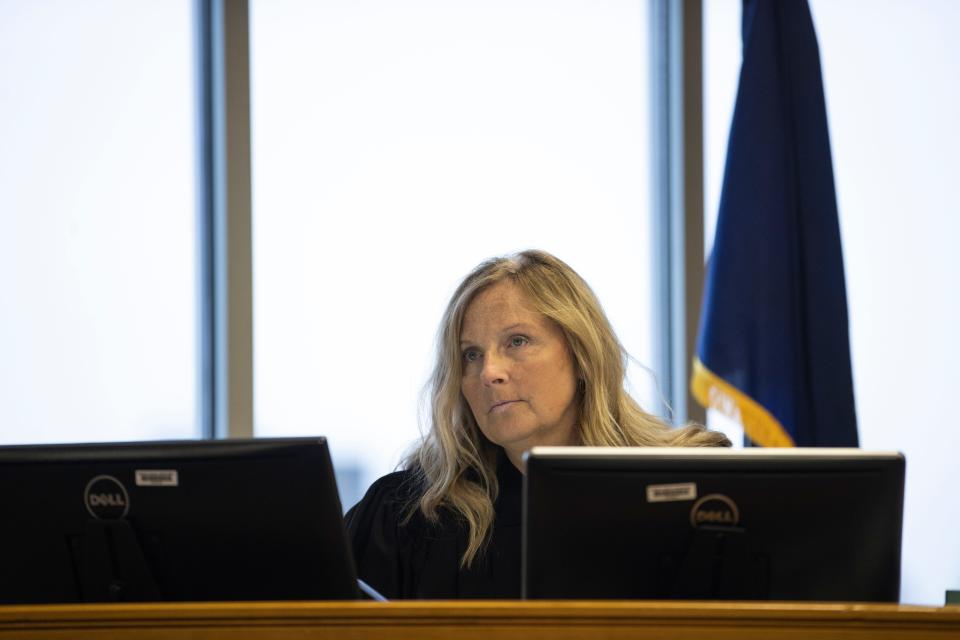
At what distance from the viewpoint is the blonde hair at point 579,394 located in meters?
2.28

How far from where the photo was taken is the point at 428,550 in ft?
7.11

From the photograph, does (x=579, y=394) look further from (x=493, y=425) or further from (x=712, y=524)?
(x=712, y=524)

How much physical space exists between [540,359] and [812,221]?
4.71 feet

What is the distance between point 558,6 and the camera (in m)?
3.86

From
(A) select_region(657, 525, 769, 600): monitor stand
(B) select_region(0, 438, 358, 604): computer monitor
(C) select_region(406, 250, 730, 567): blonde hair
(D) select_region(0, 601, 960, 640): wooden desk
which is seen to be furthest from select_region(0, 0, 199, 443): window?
(A) select_region(657, 525, 769, 600): monitor stand

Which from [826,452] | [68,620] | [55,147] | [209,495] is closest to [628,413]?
[826,452]

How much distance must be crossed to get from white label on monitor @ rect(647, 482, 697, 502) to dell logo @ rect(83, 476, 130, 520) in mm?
726

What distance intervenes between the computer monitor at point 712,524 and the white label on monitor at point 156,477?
1.61 ft

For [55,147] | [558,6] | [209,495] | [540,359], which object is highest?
[558,6]

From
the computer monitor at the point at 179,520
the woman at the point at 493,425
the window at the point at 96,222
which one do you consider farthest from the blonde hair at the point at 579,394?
the window at the point at 96,222

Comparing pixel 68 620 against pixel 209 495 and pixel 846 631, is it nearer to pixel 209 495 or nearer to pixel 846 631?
pixel 209 495

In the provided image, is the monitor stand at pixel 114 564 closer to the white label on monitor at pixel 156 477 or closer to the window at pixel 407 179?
the white label on monitor at pixel 156 477

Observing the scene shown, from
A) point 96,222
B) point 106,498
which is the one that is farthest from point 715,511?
point 96,222

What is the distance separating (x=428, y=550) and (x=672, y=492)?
2.92 ft
